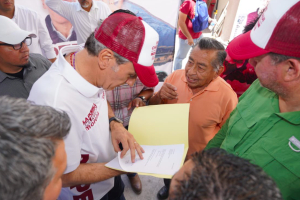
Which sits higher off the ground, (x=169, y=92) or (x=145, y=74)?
(x=145, y=74)

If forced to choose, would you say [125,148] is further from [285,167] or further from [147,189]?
[147,189]

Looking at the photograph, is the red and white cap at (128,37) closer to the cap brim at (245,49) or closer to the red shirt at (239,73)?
the cap brim at (245,49)

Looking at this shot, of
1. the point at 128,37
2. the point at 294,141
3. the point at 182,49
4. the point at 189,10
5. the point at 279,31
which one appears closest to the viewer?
the point at 279,31

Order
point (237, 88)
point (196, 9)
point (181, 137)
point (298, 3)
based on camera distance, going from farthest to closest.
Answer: point (196, 9)
point (237, 88)
point (181, 137)
point (298, 3)

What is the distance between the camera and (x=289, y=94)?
98 centimetres

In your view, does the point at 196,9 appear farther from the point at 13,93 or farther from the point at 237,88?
the point at 13,93

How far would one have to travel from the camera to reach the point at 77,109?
1019mm

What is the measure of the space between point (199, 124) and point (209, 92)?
347 mm

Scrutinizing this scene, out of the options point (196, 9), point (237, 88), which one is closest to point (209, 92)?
point (237, 88)

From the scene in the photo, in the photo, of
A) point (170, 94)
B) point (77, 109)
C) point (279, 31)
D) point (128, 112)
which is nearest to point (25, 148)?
point (77, 109)

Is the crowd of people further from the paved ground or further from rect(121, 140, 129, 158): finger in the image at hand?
the paved ground

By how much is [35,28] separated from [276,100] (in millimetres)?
3115

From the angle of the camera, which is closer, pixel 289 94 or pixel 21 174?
pixel 21 174

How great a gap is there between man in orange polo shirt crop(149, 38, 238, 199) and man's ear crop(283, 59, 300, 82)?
2.63 feet
